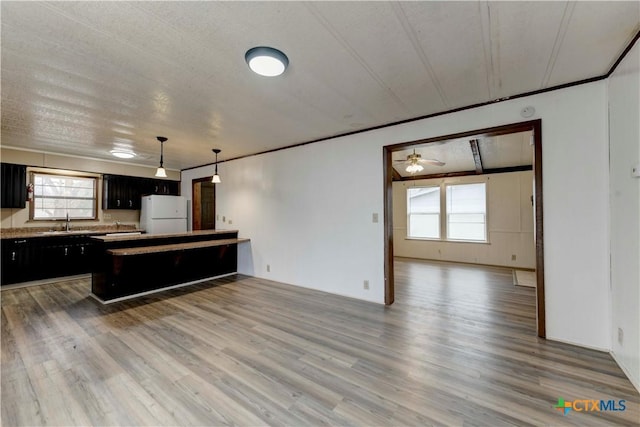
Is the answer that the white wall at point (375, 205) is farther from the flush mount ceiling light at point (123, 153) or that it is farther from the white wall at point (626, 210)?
the flush mount ceiling light at point (123, 153)

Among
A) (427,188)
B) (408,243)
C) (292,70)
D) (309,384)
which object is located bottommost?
(309,384)

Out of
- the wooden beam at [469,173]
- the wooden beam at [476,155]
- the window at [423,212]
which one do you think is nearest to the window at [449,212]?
the window at [423,212]

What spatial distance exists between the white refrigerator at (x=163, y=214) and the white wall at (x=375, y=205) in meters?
0.66

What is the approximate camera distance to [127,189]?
19.7 ft

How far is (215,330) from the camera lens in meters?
2.85

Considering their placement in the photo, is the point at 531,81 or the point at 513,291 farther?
the point at 513,291

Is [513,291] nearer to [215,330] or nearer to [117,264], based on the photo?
[215,330]

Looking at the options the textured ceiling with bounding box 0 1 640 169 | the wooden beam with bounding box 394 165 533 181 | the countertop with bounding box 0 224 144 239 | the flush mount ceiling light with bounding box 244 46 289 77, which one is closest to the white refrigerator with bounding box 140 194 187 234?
the countertop with bounding box 0 224 144 239

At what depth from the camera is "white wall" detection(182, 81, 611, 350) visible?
242 centimetres

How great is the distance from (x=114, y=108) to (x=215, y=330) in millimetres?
2802

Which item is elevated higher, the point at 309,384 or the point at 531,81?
the point at 531,81

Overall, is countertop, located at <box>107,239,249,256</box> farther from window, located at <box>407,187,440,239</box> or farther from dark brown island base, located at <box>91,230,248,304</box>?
window, located at <box>407,187,440,239</box>

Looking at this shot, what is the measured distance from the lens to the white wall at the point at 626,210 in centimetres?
188

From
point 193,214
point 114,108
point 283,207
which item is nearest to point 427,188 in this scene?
point 283,207
